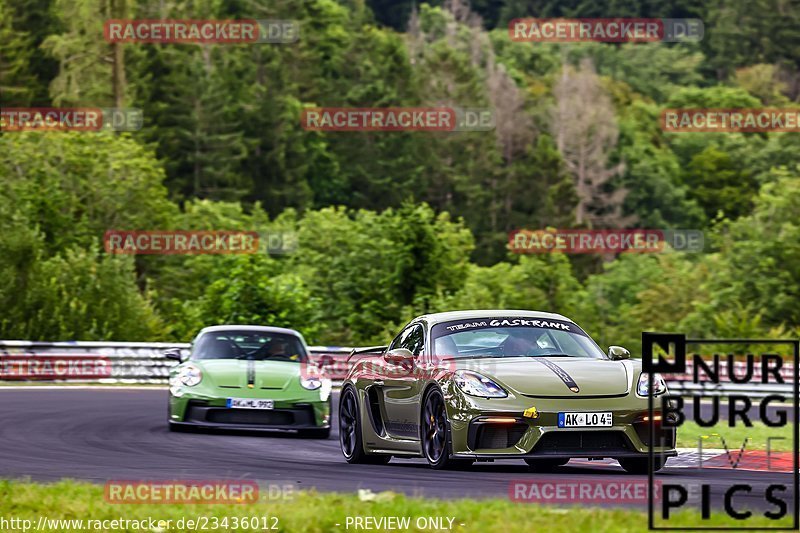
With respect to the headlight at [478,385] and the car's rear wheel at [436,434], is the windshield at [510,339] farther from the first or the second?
the headlight at [478,385]

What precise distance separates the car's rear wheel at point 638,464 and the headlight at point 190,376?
282 inches

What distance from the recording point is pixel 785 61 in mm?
140000

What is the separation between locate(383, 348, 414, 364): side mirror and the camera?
46.3 feet

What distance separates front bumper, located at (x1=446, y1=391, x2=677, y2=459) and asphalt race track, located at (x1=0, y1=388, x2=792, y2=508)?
0.21 m

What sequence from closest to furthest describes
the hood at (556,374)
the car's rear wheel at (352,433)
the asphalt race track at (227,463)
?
the asphalt race track at (227,463), the hood at (556,374), the car's rear wheel at (352,433)

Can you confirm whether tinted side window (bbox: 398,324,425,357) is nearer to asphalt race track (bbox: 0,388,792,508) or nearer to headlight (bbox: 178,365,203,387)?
asphalt race track (bbox: 0,388,792,508)

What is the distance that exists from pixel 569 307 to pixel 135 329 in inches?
799

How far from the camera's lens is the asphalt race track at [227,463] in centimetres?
1217

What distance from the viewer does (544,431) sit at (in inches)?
496

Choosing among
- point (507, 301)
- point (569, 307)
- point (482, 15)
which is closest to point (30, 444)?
point (507, 301)

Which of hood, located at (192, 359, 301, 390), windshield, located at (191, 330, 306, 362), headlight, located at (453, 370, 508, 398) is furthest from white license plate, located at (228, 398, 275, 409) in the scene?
headlight, located at (453, 370, 508, 398)

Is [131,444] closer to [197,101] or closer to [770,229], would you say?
[770,229]

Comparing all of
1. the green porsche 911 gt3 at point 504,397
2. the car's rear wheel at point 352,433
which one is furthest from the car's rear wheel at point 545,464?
the car's rear wheel at point 352,433

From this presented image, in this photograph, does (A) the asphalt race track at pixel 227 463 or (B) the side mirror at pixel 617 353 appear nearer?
(A) the asphalt race track at pixel 227 463
